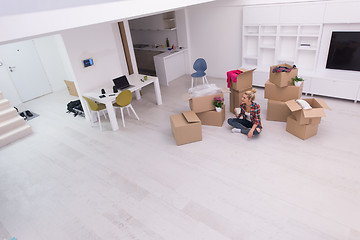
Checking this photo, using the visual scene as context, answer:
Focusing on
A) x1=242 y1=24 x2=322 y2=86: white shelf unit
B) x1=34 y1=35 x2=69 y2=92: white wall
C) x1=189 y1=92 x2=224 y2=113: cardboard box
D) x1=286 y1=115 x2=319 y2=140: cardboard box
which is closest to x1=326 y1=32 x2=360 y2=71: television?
x1=242 y1=24 x2=322 y2=86: white shelf unit

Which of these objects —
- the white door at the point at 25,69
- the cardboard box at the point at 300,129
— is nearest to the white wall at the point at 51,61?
the white door at the point at 25,69

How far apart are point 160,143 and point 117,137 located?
92 centimetres

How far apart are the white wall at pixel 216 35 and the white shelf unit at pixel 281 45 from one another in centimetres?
32

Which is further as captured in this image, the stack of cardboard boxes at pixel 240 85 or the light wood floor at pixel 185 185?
the stack of cardboard boxes at pixel 240 85

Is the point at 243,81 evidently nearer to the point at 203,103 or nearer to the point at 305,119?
the point at 203,103

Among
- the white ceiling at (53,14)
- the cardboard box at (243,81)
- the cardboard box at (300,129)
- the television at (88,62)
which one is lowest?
the cardboard box at (300,129)

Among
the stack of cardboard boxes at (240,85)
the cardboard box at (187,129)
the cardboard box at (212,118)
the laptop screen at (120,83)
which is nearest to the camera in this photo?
the cardboard box at (187,129)

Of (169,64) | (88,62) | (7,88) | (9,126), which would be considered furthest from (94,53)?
(7,88)

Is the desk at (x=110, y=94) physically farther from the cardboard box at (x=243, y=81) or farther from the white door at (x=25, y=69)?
the white door at (x=25, y=69)

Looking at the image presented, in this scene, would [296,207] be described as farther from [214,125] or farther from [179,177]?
[214,125]

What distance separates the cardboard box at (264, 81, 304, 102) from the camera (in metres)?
4.18

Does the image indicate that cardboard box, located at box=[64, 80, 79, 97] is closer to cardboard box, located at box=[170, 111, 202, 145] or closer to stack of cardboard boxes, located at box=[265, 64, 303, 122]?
cardboard box, located at box=[170, 111, 202, 145]

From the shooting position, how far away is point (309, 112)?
3633 millimetres

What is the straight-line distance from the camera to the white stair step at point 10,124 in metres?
4.79
